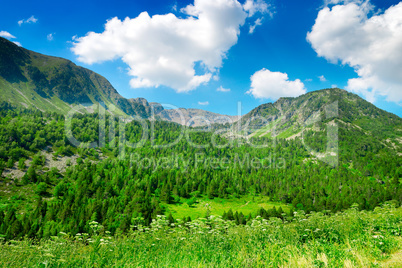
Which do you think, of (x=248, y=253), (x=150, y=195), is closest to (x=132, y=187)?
(x=150, y=195)

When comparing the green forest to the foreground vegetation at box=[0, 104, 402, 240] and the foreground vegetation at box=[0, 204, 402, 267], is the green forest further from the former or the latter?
the foreground vegetation at box=[0, 104, 402, 240]

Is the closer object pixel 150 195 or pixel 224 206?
pixel 150 195

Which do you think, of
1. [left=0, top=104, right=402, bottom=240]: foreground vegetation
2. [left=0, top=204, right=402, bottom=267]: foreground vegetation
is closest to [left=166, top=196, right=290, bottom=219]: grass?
[left=0, top=104, right=402, bottom=240]: foreground vegetation

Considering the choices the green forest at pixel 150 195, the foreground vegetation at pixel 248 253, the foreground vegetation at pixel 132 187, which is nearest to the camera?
the foreground vegetation at pixel 248 253

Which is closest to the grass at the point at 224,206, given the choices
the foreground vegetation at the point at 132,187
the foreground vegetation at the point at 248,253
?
the foreground vegetation at the point at 132,187

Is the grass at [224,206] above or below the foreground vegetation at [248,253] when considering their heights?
below

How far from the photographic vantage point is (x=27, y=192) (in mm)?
101062

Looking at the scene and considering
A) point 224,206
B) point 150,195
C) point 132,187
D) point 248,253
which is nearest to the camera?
point 248,253

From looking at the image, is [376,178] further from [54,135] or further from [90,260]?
[54,135]

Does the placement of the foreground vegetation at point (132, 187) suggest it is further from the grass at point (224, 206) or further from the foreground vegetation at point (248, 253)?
the foreground vegetation at point (248, 253)

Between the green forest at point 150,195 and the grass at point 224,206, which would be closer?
the green forest at point 150,195

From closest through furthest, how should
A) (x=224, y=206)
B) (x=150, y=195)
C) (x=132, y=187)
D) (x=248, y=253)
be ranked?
(x=248, y=253)
(x=132, y=187)
(x=150, y=195)
(x=224, y=206)

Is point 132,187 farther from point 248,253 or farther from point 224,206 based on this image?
point 248,253

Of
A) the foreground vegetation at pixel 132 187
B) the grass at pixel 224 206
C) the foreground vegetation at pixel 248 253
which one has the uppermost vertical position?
the foreground vegetation at pixel 248 253
